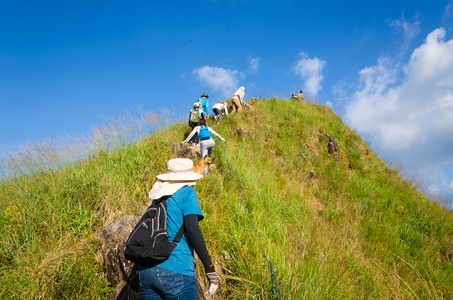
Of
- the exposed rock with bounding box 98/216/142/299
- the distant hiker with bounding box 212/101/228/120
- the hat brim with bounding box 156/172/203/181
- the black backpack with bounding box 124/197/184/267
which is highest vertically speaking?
the distant hiker with bounding box 212/101/228/120

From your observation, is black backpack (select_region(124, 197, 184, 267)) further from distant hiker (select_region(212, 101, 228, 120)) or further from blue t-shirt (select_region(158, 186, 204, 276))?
distant hiker (select_region(212, 101, 228, 120))

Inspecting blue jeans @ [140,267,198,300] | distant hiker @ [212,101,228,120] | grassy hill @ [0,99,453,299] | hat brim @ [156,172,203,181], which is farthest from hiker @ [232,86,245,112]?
blue jeans @ [140,267,198,300]

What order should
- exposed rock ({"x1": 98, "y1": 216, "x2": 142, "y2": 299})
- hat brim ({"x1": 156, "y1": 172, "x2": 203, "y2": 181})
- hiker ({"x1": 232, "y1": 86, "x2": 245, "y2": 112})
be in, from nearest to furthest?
hat brim ({"x1": 156, "y1": 172, "x2": 203, "y2": 181}) < exposed rock ({"x1": 98, "y1": 216, "x2": 142, "y2": 299}) < hiker ({"x1": 232, "y1": 86, "x2": 245, "y2": 112})

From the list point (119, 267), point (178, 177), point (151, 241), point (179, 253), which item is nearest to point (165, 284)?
point (179, 253)

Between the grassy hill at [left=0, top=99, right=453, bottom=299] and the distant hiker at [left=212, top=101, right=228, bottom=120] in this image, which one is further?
the distant hiker at [left=212, top=101, right=228, bottom=120]

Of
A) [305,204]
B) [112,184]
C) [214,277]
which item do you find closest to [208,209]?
[112,184]

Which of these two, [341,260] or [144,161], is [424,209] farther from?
[144,161]

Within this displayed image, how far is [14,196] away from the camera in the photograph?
3.94 meters

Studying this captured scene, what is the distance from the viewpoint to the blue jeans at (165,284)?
187cm

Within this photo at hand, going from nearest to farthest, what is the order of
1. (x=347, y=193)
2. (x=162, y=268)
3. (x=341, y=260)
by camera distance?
(x=162, y=268)
(x=341, y=260)
(x=347, y=193)

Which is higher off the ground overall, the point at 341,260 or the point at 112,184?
the point at 112,184

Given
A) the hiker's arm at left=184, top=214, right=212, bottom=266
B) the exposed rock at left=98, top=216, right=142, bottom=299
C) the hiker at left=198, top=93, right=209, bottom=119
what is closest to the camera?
the hiker's arm at left=184, top=214, right=212, bottom=266

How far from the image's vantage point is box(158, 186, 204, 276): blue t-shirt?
1.92 m

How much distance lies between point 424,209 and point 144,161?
978cm
